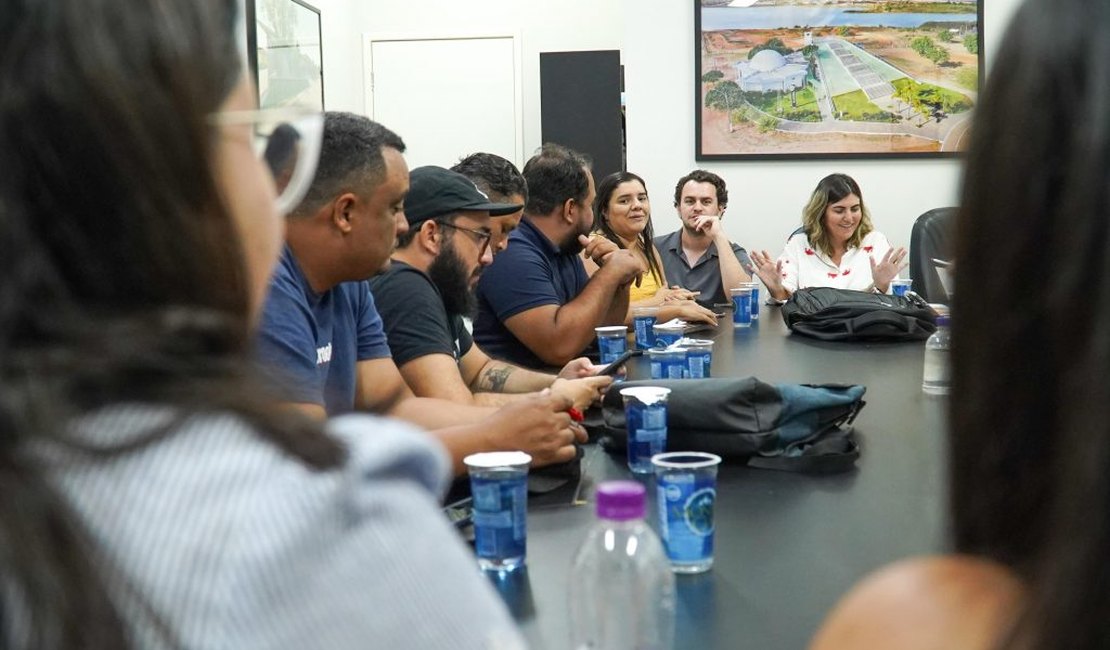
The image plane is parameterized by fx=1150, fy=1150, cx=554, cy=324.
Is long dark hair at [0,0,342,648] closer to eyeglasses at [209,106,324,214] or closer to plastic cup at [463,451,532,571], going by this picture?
eyeglasses at [209,106,324,214]

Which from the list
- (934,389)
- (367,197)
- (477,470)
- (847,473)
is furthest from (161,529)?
(934,389)

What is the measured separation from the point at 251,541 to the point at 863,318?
130 inches

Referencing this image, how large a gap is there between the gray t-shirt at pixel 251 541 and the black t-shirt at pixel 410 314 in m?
2.12

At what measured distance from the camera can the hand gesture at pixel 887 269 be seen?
5.09m

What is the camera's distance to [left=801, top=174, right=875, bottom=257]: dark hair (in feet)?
17.7

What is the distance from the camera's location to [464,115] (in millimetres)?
7434

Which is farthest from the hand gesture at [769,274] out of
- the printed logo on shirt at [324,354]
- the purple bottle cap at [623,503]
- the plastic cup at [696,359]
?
the purple bottle cap at [623,503]

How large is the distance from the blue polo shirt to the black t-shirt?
0.67m

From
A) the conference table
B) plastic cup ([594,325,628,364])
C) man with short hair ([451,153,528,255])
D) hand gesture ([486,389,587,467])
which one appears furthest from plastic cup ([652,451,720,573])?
man with short hair ([451,153,528,255])

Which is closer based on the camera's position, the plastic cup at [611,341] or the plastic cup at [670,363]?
the plastic cup at [670,363]

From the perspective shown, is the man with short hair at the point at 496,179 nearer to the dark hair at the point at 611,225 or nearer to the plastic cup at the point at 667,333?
the plastic cup at the point at 667,333

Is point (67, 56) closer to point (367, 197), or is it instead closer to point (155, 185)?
point (155, 185)

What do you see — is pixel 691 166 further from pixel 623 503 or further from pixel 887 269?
pixel 623 503

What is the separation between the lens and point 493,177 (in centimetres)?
335
